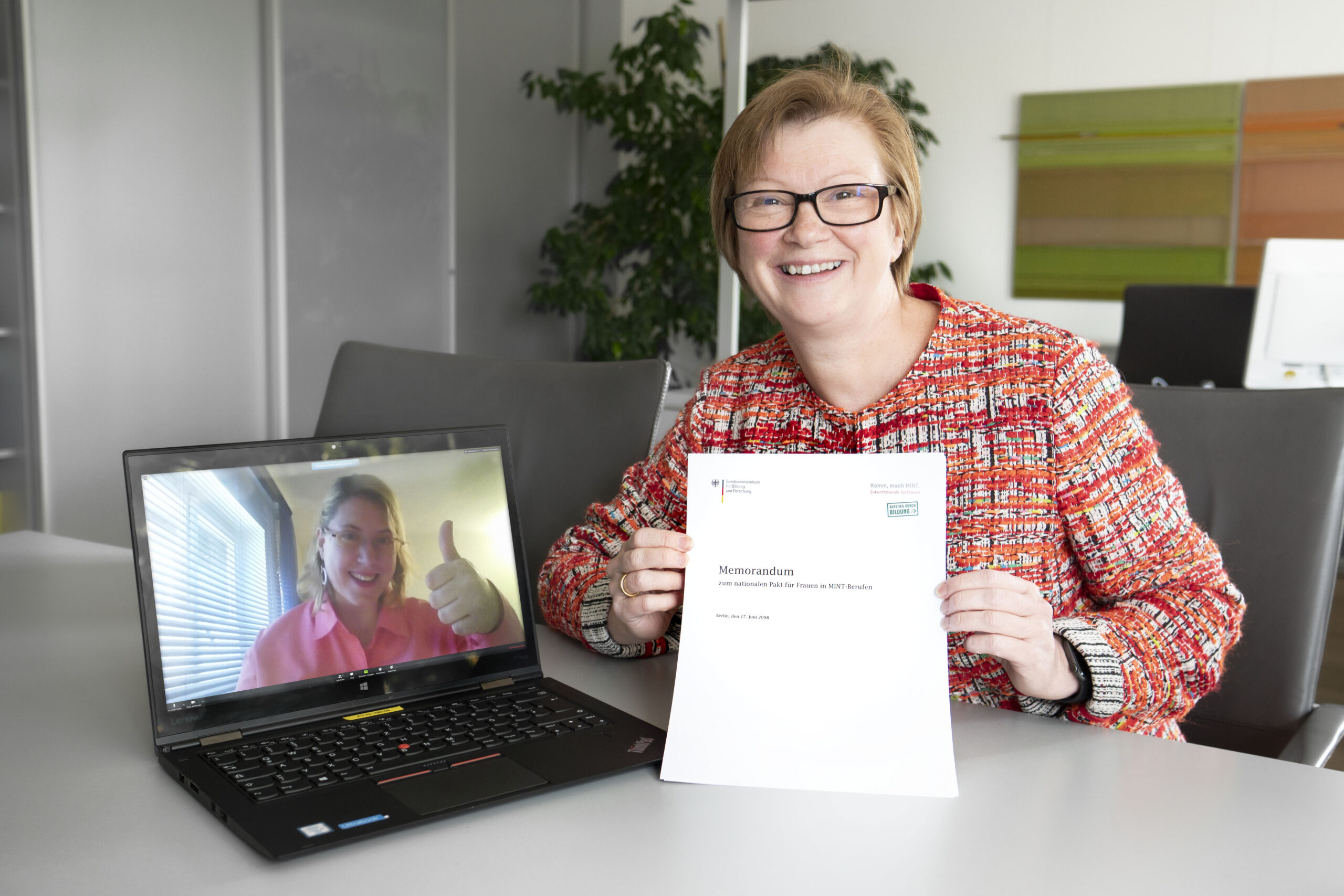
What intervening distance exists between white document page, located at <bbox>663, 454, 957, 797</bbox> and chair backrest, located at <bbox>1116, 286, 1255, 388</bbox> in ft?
10.0

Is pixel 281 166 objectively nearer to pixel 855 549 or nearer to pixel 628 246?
pixel 628 246

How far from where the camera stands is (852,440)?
1.10 metres

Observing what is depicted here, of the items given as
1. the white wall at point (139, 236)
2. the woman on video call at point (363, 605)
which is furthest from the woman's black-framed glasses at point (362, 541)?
the white wall at point (139, 236)

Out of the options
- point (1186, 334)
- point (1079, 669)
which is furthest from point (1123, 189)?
point (1079, 669)

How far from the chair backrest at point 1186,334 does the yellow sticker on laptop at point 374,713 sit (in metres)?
3.22

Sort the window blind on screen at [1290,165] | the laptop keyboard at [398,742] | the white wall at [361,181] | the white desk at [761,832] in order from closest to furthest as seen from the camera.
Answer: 1. the white desk at [761,832]
2. the laptop keyboard at [398,742]
3. the white wall at [361,181]
4. the window blind on screen at [1290,165]

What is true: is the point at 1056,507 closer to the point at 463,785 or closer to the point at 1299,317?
the point at 463,785

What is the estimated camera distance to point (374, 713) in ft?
2.88

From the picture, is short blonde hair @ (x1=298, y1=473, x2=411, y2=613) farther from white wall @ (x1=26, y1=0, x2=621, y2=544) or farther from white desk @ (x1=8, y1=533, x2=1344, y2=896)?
white wall @ (x1=26, y1=0, x2=621, y2=544)

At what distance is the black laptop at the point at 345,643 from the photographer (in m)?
0.77

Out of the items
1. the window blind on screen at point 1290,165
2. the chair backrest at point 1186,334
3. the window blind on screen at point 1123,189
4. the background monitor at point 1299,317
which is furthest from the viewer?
the window blind on screen at point 1123,189

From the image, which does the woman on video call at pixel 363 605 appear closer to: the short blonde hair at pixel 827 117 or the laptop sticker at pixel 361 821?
the laptop sticker at pixel 361 821

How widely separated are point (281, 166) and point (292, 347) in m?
0.63

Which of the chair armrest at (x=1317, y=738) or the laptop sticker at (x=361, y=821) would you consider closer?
the laptop sticker at (x=361, y=821)
